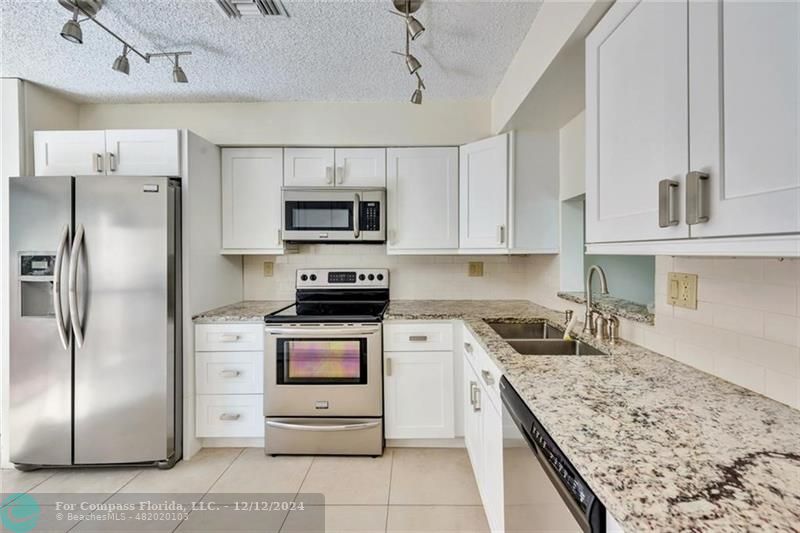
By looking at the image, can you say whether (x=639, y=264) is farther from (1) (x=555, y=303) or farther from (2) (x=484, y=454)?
(2) (x=484, y=454)

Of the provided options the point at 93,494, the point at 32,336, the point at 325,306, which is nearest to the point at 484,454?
the point at 325,306

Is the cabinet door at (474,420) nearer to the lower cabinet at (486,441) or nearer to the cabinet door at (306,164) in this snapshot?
the lower cabinet at (486,441)

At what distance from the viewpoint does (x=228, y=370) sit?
229 cm

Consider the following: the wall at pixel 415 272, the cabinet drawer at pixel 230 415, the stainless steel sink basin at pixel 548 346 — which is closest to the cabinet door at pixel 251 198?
the wall at pixel 415 272

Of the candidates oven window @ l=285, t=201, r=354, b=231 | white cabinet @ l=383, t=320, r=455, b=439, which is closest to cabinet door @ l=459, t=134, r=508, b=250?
white cabinet @ l=383, t=320, r=455, b=439

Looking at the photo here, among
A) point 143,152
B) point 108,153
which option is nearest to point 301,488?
point 143,152

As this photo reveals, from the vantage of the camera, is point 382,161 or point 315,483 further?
point 382,161

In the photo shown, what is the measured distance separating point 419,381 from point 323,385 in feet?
1.91

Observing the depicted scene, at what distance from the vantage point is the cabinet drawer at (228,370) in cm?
229

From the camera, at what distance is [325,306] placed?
8.70 feet

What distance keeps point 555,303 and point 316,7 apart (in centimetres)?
205

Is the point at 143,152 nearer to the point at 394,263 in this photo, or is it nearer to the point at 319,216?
the point at 319,216

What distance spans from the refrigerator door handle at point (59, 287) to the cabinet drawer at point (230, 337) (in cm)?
65

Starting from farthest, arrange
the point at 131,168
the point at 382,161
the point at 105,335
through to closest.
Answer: the point at 382,161
the point at 131,168
the point at 105,335
